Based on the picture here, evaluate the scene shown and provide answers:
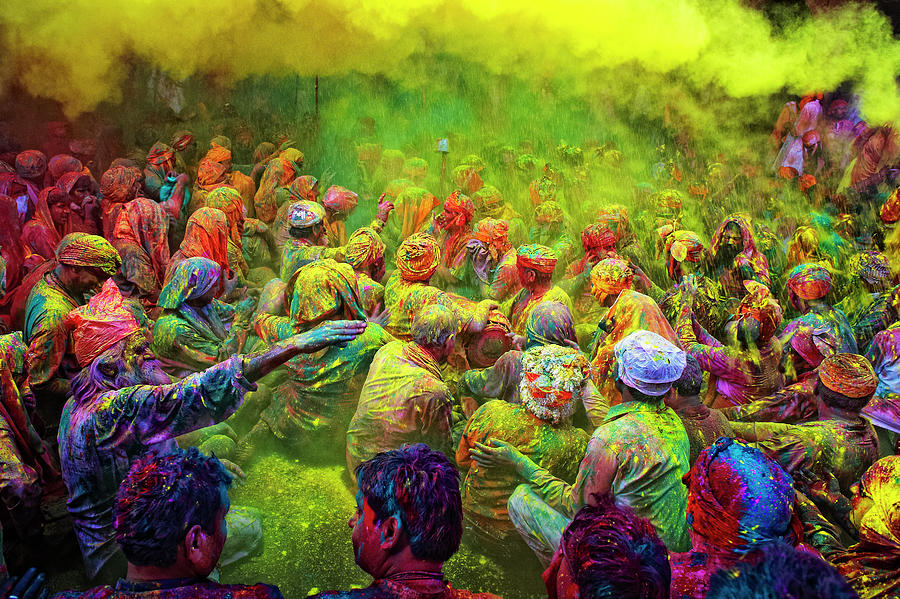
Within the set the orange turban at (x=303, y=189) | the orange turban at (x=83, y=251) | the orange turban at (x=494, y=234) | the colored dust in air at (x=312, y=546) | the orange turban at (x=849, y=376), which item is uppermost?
the orange turban at (x=303, y=189)

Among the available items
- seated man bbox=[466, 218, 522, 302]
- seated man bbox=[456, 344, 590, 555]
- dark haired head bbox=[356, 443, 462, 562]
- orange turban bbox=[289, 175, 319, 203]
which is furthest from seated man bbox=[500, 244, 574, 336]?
orange turban bbox=[289, 175, 319, 203]

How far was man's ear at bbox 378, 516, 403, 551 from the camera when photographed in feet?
7.07

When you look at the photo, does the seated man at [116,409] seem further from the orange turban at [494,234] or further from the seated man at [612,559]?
the orange turban at [494,234]

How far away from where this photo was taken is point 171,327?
5.08 meters

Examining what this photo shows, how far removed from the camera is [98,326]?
367 centimetres

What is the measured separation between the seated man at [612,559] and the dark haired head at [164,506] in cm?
138

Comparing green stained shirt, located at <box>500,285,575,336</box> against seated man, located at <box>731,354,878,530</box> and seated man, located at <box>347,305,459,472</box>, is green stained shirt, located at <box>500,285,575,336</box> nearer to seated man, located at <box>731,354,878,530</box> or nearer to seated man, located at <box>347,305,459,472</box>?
seated man, located at <box>347,305,459,472</box>

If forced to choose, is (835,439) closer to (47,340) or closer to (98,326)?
(98,326)

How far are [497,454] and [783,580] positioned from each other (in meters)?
2.16

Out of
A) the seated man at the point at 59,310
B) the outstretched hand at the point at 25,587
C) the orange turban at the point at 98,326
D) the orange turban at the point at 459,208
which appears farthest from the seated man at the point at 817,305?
the seated man at the point at 59,310

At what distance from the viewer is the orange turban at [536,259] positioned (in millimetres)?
5926

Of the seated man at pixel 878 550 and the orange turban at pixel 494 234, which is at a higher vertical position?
the orange turban at pixel 494 234

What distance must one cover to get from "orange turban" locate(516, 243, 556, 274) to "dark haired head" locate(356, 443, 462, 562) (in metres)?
3.87

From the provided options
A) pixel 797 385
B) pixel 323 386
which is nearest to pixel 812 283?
pixel 797 385
